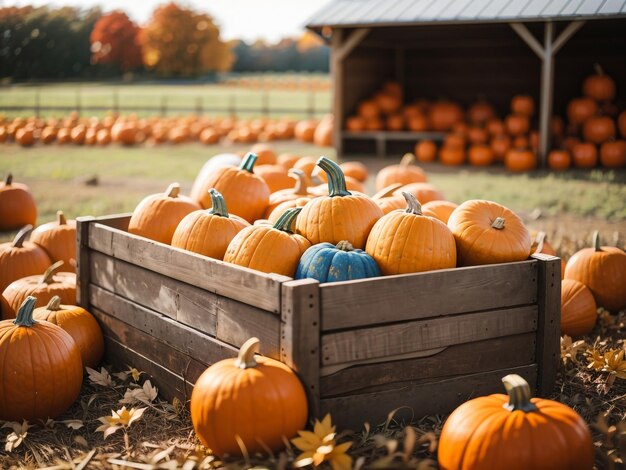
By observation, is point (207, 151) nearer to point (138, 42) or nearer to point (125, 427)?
point (138, 42)

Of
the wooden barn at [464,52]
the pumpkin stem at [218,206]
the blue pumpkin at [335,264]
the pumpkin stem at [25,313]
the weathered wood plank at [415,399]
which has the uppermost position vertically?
the wooden barn at [464,52]

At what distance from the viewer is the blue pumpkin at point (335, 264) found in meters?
2.63

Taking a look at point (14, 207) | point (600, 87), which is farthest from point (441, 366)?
point (600, 87)

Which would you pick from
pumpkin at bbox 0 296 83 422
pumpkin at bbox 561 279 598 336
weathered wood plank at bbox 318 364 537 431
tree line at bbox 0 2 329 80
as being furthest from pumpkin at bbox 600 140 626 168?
pumpkin at bbox 0 296 83 422

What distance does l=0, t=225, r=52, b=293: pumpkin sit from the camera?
13.3ft

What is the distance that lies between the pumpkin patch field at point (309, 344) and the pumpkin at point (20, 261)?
20 cm

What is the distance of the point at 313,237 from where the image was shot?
2.93m

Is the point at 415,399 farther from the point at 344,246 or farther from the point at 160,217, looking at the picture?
the point at 160,217

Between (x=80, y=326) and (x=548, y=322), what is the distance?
6.86ft

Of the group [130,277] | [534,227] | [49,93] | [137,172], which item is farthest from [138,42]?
[130,277]

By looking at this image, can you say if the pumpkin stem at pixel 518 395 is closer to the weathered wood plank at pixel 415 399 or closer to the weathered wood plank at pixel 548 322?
the weathered wood plank at pixel 415 399

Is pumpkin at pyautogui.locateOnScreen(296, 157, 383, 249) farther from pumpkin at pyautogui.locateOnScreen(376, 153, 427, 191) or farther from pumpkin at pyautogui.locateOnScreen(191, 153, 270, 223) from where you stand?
pumpkin at pyautogui.locateOnScreen(376, 153, 427, 191)

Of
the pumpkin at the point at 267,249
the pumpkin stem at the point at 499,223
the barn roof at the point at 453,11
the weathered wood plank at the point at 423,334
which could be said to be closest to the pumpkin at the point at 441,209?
the pumpkin stem at the point at 499,223

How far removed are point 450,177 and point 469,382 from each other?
21.7 feet
